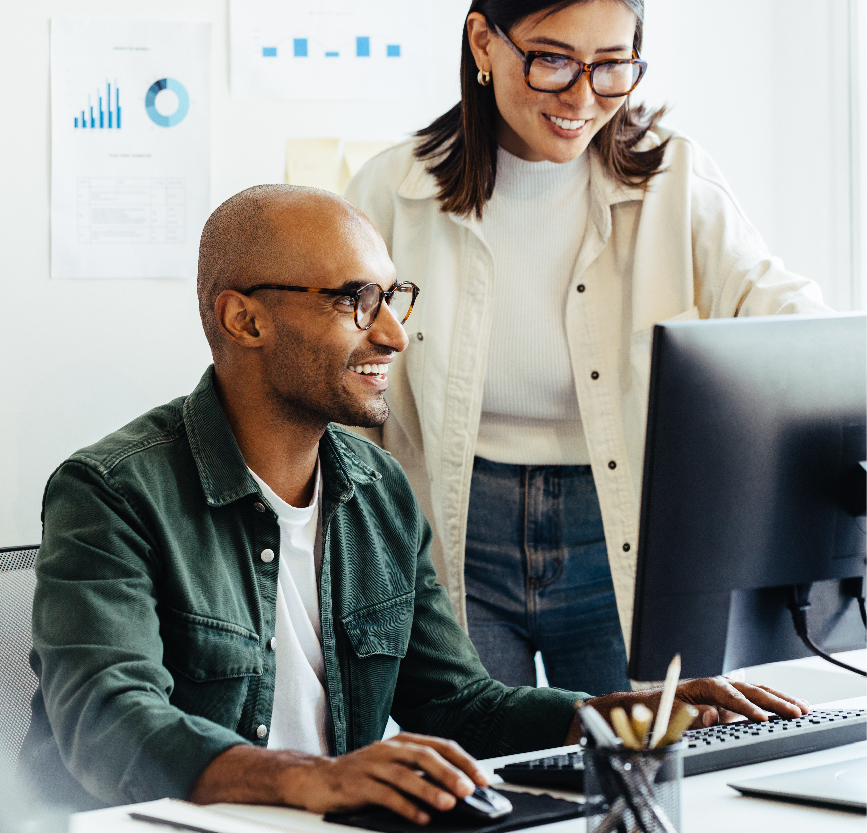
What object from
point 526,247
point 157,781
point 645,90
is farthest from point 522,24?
point 157,781

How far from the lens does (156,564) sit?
1.13m

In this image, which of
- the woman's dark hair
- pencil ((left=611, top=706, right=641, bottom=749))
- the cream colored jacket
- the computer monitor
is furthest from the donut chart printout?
pencil ((left=611, top=706, right=641, bottom=749))

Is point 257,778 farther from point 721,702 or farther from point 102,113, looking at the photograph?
point 102,113

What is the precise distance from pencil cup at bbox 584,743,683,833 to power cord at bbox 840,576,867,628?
27 cm

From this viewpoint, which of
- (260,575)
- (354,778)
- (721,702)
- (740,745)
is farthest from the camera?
(260,575)

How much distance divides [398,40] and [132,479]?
52.2 inches

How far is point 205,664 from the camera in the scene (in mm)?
1136

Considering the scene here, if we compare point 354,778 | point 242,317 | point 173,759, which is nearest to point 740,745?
point 354,778

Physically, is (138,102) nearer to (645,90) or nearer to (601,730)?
(645,90)

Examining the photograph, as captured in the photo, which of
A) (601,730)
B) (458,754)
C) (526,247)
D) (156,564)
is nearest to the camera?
(601,730)

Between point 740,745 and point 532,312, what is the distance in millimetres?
834

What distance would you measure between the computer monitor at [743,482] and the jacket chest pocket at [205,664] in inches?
19.2

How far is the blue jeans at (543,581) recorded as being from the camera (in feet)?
5.27

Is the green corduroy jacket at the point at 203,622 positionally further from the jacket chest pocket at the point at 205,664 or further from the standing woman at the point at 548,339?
the standing woman at the point at 548,339
